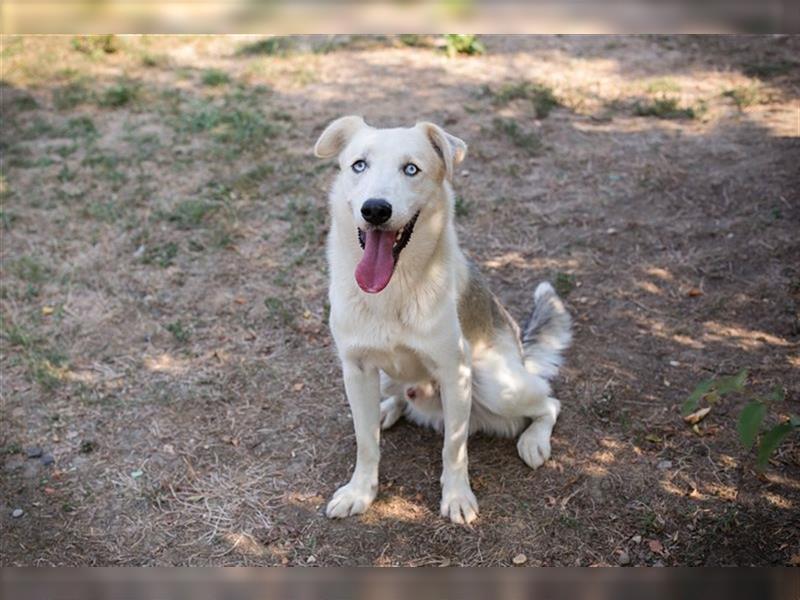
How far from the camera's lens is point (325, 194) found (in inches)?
289

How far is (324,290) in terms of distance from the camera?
6.19m

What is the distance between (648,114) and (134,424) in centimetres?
594

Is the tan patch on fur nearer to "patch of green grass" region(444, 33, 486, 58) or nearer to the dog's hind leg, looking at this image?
the dog's hind leg

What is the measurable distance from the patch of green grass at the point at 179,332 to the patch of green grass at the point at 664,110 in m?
5.15

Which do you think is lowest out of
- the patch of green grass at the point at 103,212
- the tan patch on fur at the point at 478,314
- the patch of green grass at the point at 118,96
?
the patch of green grass at the point at 103,212

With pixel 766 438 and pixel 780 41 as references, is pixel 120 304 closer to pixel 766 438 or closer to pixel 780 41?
pixel 766 438

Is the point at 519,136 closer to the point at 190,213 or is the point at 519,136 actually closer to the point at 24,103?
the point at 190,213

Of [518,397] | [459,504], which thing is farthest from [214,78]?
[459,504]

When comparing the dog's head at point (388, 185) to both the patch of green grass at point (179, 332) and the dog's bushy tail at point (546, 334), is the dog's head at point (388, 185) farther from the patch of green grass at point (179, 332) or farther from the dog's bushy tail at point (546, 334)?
the patch of green grass at point (179, 332)

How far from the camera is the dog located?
382 centimetres

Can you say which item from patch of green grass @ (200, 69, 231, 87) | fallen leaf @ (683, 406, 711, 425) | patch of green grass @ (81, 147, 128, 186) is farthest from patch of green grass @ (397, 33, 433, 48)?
fallen leaf @ (683, 406, 711, 425)

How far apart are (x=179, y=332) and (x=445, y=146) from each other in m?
2.76

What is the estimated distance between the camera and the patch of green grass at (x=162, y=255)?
6.52m

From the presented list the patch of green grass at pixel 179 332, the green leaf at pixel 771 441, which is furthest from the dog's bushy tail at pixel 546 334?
the green leaf at pixel 771 441
